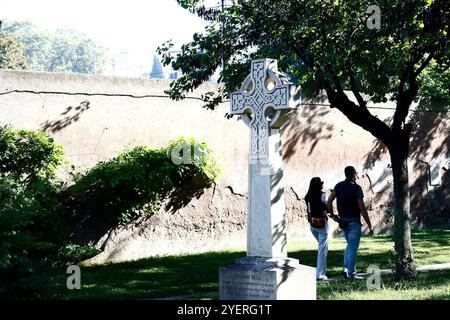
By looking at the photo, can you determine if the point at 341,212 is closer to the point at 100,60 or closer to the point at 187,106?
the point at 187,106

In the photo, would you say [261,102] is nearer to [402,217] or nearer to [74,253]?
[402,217]

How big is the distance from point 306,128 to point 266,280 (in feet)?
31.5

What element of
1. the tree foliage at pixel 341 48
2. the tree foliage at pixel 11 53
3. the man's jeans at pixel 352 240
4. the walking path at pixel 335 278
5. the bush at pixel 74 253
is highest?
the tree foliage at pixel 11 53

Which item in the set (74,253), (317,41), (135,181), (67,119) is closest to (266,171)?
(317,41)

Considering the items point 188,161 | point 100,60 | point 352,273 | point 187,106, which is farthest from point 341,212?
point 100,60

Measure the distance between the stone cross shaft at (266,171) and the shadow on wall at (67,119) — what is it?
20.0 ft

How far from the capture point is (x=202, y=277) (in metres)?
12.6

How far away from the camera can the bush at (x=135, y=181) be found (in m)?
14.6

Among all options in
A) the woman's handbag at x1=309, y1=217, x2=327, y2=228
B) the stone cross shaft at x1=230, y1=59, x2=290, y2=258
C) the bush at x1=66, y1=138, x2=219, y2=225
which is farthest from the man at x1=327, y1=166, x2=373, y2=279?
the bush at x1=66, y1=138, x2=219, y2=225

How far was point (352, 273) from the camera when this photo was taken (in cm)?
1202

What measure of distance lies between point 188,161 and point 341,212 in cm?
456

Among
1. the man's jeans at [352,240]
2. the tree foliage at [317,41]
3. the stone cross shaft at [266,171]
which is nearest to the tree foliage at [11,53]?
the tree foliage at [317,41]

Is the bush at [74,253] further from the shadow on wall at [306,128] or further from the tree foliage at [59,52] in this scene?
the tree foliage at [59,52]

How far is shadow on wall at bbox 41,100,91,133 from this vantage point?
14.5 meters
